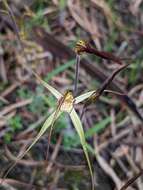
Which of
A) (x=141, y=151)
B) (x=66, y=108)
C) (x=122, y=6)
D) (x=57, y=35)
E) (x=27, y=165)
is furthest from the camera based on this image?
(x=122, y=6)

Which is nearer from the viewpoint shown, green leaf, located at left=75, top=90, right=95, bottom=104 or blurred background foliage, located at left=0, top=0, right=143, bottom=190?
green leaf, located at left=75, top=90, right=95, bottom=104

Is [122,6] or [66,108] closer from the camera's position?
[66,108]

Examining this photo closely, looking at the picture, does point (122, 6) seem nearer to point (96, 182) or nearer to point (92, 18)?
point (92, 18)

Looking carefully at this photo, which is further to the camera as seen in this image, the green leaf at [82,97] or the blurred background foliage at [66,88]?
the blurred background foliage at [66,88]

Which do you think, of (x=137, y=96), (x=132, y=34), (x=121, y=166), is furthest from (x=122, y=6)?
(x=121, y=166)

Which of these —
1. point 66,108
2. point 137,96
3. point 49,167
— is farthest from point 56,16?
point 66,108

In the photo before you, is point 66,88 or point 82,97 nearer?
point 82,97

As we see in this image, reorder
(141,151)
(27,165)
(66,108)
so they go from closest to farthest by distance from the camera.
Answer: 1. (66,108)
2. (27,165)
3. (141,151)

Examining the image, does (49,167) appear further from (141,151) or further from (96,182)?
(141,151)

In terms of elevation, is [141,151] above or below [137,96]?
below

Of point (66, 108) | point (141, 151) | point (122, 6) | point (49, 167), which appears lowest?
point (141, 151)
